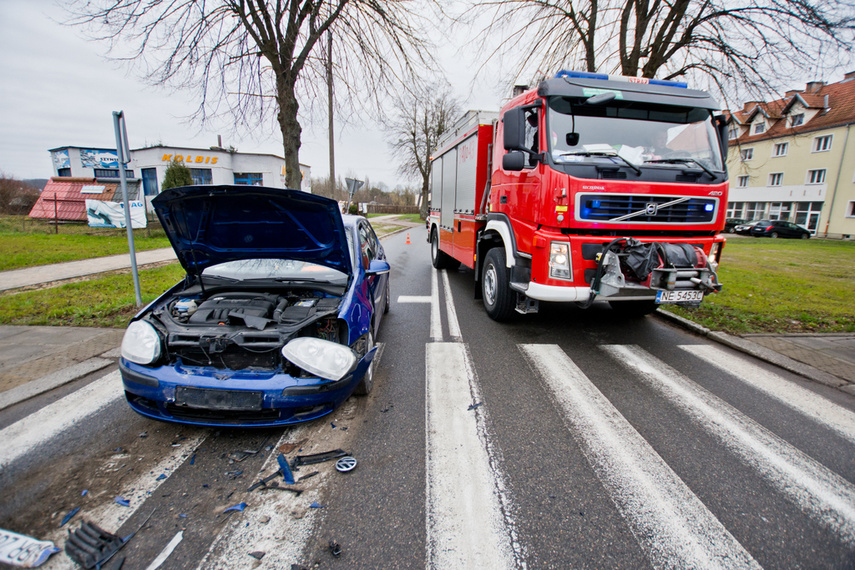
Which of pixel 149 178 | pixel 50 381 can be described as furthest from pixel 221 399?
pixel 149 178

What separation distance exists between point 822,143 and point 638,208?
37656 millimetres

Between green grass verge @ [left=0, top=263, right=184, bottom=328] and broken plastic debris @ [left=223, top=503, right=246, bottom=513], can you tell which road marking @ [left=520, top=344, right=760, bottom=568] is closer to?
broken plastic debris @ [left=223, top=503, right=246, bottom=513]

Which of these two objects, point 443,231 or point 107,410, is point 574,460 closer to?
point 107,410

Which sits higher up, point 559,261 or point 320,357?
point 559,261

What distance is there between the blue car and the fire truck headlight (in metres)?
1.88

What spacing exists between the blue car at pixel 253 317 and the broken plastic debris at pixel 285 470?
23 cm

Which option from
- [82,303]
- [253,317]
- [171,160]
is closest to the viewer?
[253,317]

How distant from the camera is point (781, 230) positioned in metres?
28.9

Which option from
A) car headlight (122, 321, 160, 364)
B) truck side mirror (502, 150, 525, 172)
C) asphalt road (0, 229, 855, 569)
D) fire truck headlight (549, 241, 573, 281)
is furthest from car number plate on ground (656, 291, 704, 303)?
car headlight (122, 321, 160, 364)

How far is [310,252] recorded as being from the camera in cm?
396

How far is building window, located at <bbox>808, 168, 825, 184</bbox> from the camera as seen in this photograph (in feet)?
97.8

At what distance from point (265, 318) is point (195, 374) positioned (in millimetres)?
629

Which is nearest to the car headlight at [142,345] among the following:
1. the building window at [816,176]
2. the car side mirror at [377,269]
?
the car side mirror at [377,269]

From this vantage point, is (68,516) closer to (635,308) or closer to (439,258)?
(635,308)
